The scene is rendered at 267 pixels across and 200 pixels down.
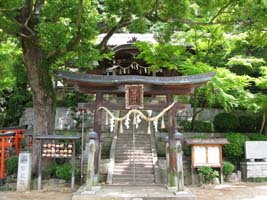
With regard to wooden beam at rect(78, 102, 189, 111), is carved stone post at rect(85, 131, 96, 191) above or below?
below

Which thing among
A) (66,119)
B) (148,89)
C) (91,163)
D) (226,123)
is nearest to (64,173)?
(91,163)

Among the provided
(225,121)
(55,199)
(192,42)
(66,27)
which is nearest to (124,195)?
→ (55,199)

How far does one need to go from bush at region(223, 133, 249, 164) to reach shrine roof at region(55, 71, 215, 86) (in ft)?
16.5

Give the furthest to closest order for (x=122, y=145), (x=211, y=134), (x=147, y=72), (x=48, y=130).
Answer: (x=147, y=72), (x=211, y=134), (x=122, y=145), (x=48, y=130)

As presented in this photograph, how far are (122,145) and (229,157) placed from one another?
5.18 m

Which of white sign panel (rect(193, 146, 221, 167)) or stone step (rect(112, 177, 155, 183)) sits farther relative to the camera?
white sign panel (rect(193, 146, 221, 167))

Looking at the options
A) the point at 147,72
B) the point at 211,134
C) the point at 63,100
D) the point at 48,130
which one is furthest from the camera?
the point at 147,72

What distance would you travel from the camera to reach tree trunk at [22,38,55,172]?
11773 millimetres

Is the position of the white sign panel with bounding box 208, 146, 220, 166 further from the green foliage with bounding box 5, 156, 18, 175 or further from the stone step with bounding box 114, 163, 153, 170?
the green foliage with bounding box 5, 156, 18, 175

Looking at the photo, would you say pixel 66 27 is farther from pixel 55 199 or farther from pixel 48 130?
pixel 55 199

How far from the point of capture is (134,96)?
1008cm

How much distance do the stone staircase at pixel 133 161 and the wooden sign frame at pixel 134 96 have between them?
2.63 metres

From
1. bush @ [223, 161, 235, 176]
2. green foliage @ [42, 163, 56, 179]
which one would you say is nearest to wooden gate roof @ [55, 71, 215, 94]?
green foliage @ [42, 163, 56, 179]

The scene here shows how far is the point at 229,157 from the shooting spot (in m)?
13.8
